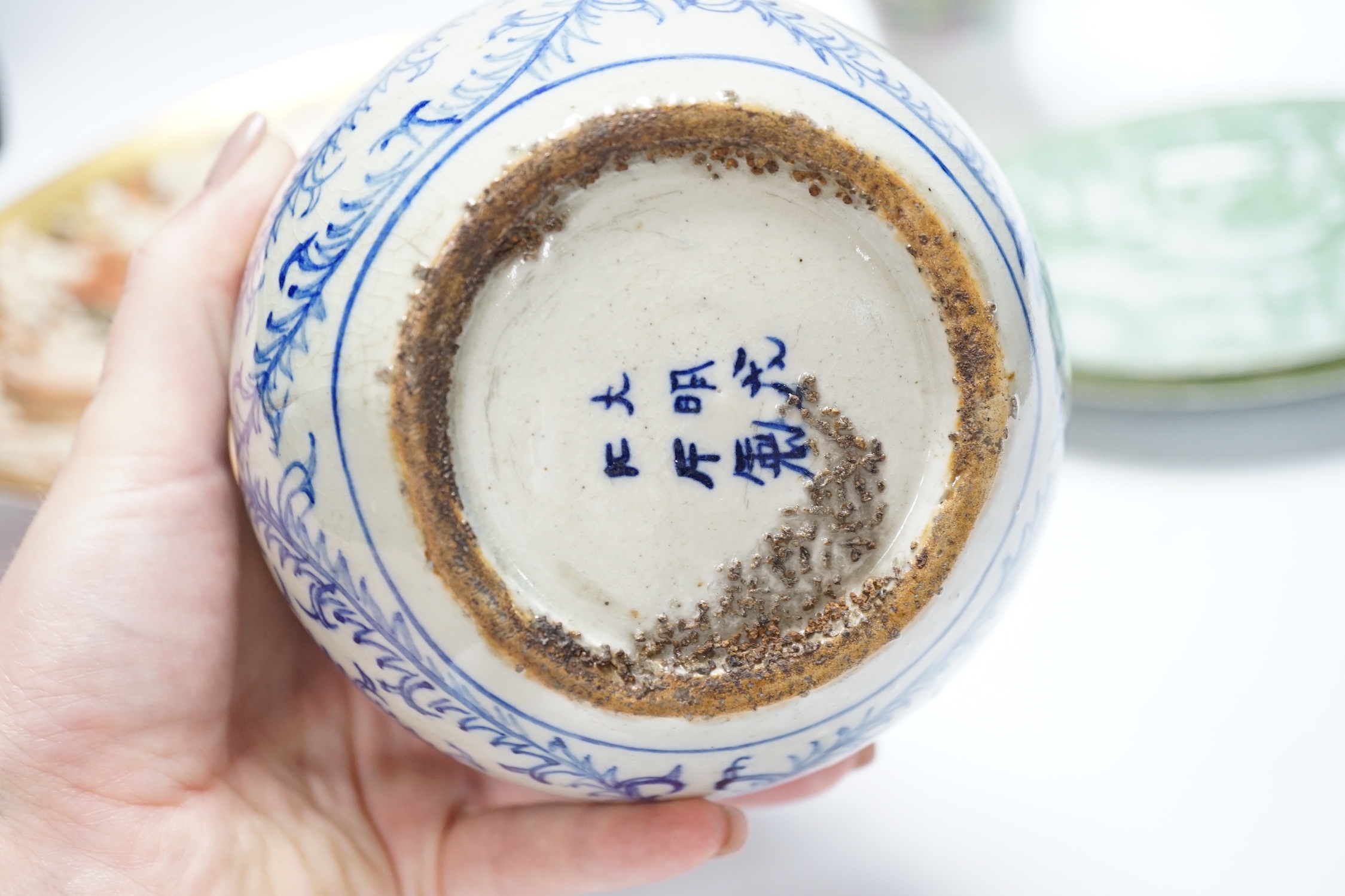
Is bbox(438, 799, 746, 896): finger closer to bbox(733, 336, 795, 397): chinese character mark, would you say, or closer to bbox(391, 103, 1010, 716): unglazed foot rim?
bbox(391, 103, 1010, 716): unglazed foot rim

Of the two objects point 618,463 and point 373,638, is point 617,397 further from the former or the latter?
point 373,638

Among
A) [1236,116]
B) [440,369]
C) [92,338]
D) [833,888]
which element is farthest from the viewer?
[1236,116]

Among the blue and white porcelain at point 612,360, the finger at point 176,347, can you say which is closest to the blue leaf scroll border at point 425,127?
the blue and white porcelain at point 612,360

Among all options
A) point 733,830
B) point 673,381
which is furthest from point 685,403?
point 733,830

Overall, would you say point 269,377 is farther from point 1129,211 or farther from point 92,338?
point 1129,211

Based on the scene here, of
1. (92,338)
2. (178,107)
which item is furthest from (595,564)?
(178,107)

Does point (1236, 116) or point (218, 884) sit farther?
point (1236, 116)
